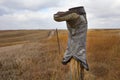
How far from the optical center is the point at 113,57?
29.9ft

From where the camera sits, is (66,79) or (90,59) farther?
(90,59)

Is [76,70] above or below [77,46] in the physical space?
below

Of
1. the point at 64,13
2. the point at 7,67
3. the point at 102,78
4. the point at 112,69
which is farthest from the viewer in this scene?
the point at 7,67

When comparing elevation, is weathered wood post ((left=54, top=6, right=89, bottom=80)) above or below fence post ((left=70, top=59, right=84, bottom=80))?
above

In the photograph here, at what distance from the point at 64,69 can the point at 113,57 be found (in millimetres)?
2244

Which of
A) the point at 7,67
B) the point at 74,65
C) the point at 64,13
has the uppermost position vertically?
the point at 64,13

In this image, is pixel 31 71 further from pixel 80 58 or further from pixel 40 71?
pixel 80 58

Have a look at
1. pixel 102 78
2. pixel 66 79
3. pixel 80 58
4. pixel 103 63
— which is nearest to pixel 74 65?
pixel 80 58

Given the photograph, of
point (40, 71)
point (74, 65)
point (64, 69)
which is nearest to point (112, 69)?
point (64, 69)

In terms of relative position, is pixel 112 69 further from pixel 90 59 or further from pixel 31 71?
pixel 31 71

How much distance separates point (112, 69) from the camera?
7543mm

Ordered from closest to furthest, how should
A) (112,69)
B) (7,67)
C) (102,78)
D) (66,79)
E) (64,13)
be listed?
1. (64,13)
2. (66,79)
3. (102,78)
4. (112,69)
5. (7,67)

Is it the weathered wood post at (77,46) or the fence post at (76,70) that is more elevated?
the weathered wood post at (77,46)

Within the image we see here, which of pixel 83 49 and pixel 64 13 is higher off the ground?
pixel 64 13
